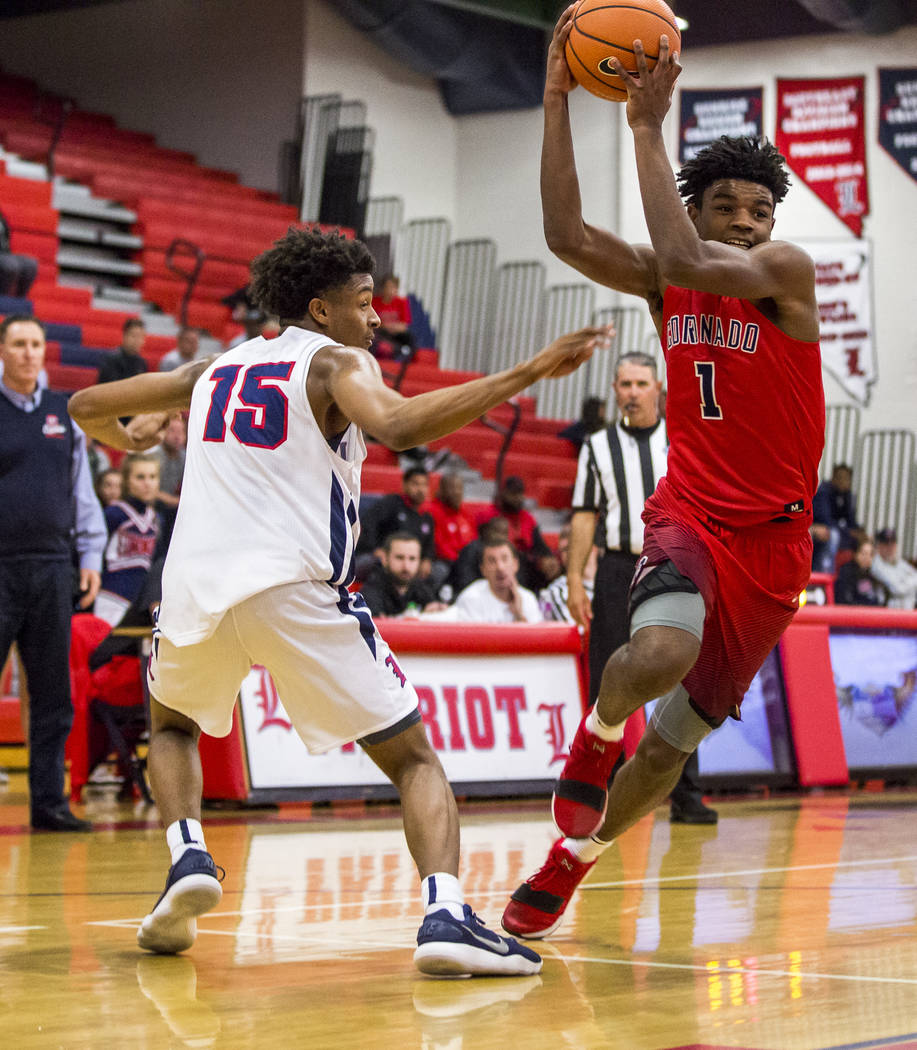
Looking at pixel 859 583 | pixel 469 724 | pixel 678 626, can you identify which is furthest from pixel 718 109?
pixel 678 626

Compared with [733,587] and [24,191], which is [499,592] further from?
[24,191]

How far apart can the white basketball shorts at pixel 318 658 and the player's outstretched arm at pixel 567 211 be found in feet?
3.84

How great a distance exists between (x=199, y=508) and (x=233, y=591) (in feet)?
0.86

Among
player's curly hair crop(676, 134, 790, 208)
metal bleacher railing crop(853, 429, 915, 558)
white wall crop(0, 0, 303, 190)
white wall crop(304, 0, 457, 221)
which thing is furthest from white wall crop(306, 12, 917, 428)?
player's curly hair crop(676, 134, 790, 208)

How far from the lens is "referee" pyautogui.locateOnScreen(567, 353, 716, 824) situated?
7.83 meters

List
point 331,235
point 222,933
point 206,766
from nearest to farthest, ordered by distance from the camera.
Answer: point 331,235, point 222,933, point 206,766

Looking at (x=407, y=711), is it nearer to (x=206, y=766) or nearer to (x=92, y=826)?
(x=92, y=826)

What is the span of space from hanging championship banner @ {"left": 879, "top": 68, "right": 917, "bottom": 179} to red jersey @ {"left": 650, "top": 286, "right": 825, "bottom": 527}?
56.7ft

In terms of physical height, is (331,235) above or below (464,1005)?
above

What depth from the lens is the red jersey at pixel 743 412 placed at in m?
4.36

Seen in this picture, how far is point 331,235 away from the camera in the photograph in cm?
424

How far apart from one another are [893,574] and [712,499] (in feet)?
47.0

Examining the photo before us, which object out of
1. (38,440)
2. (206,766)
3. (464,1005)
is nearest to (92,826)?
(206,766)

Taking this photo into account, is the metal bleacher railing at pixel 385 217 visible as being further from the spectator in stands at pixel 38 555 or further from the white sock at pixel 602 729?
the white sock at pixel 602 729
